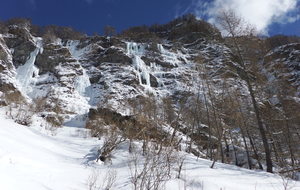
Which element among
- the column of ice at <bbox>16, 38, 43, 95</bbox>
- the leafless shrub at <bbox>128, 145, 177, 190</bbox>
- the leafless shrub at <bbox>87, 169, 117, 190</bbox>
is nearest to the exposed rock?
the column of ice at <bbox>16, 38, 43, 95</bbox>

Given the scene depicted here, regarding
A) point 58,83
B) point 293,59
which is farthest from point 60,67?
point 293,59

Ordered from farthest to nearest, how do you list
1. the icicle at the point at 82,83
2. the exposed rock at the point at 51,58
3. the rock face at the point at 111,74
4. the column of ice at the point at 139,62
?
1. the column of ice at the point at 139,62
2. the exposed rock at the point at 51,58
3. the icicle at the point at 82,83
4. the rock face at the point at 111,74

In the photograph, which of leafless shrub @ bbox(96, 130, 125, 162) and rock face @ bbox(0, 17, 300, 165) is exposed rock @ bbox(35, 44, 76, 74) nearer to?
rock face @ bbox(0, 17, 300, 165)

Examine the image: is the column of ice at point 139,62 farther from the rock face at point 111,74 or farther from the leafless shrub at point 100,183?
the leafless shrub at point 100,183

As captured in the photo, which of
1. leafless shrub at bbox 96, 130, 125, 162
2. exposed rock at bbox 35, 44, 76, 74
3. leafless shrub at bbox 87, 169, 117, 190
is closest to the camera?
leafless shrub at bbox 87, 169, 117, 190

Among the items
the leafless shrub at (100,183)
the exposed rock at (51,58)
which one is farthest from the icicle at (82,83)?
the leafless shrub at (100,183)

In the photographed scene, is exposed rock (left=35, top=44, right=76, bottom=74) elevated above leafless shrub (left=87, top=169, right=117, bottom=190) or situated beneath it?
elevated above

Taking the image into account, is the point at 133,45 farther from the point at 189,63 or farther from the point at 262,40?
the point at 262,40

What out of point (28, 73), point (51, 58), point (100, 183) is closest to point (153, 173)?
point (100, 183)

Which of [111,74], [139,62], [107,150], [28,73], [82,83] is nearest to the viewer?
Result: [107,150]

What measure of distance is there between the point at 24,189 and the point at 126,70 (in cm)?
3148

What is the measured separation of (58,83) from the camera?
99.3ft

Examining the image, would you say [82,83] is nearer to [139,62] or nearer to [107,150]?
[139,62]

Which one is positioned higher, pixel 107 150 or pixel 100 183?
pixel 107 150
